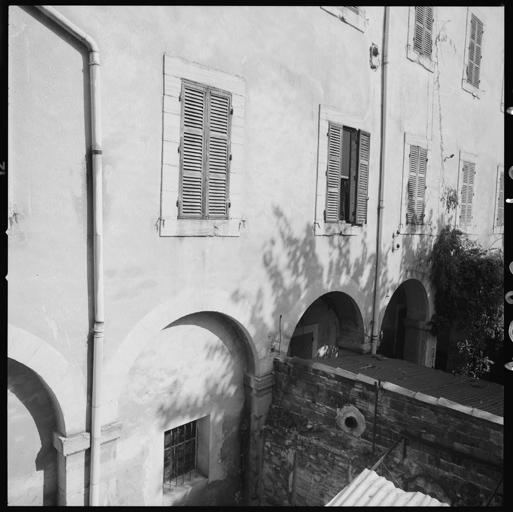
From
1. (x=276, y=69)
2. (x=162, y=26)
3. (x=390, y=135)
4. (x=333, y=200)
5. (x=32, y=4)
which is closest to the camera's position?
(x=32, y=4)

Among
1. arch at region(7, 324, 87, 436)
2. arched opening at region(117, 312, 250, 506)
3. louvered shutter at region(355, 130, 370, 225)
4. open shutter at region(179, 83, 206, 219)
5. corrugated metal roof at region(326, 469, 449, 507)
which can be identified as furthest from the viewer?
louvered shutter at region(355, 130, 370, 225)

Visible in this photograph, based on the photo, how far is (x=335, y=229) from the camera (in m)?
8.77

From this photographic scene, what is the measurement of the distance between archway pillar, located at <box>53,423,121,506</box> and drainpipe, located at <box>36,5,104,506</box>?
108 mm

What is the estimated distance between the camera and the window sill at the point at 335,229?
27.7 feet

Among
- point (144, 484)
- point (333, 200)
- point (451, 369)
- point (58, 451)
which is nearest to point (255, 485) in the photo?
point (144, 484)

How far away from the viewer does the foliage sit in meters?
11.1

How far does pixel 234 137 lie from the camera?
6.86 m

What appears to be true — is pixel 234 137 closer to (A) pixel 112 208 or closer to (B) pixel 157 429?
(A) pixel 112 208

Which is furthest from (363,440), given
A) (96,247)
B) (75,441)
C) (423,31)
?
(423,31)

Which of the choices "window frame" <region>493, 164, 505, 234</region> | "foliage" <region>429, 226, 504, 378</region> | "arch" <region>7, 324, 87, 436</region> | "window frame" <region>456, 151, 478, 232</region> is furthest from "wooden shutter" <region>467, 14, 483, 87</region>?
"arch" <region>7, 324, 87, 436</region>

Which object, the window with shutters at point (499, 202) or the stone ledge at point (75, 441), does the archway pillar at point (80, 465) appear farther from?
the window with shutters at point (499, 202)

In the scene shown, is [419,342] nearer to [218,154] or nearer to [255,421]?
[255,421]

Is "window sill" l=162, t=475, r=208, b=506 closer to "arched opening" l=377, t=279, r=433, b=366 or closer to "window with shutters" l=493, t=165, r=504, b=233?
"arched opening" l=377, t=279, r=433, b=366

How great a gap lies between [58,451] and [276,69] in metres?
6.00
